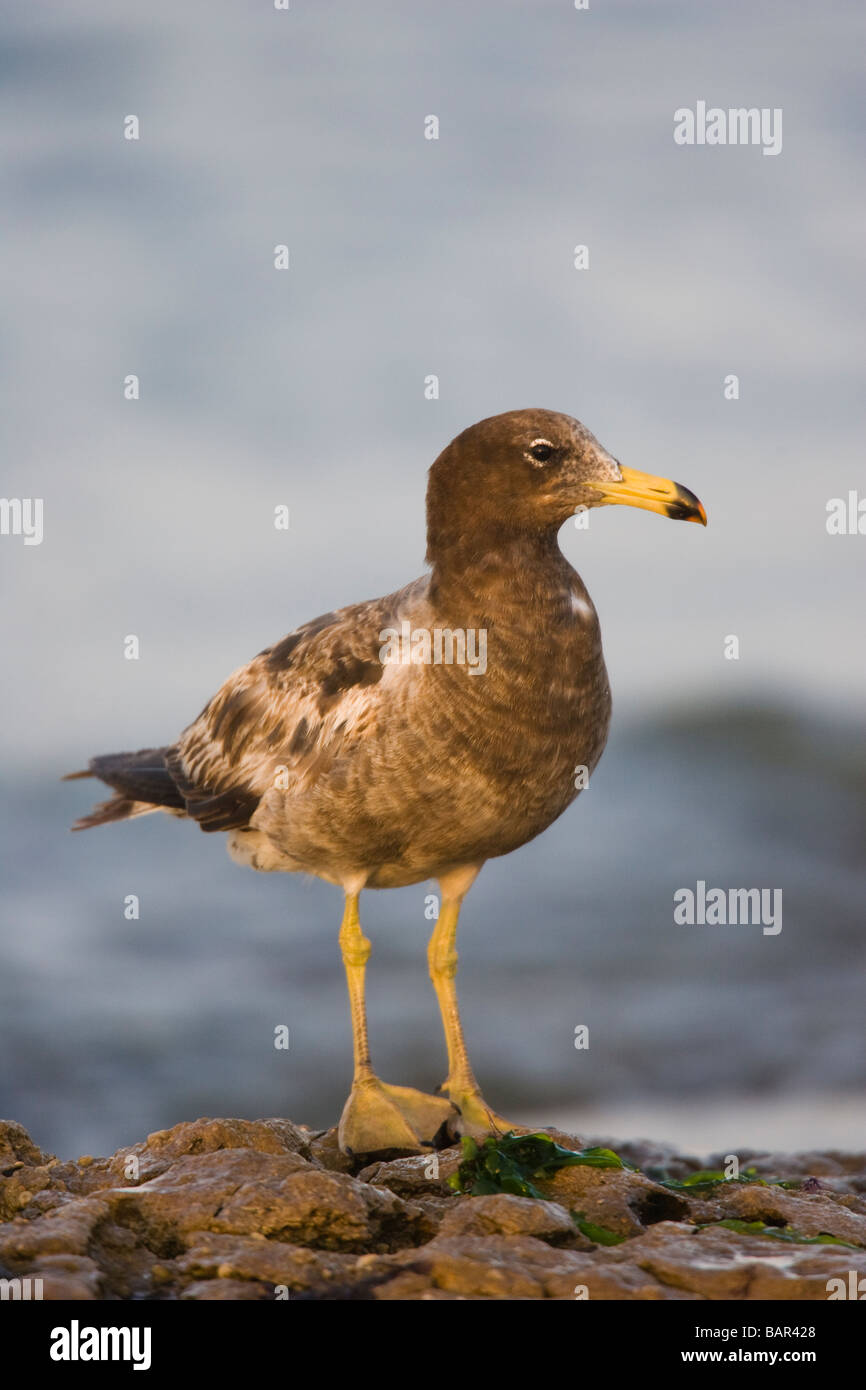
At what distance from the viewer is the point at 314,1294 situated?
17.7ft

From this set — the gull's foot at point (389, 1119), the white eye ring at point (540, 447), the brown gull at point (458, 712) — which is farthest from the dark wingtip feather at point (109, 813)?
the white eye ring at point (540, 447)

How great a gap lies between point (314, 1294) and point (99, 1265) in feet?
2.87

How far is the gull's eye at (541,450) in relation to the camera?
8.09 m

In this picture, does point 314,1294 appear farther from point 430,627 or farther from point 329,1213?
point 430,627

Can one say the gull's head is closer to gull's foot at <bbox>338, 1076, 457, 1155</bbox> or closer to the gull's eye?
the gull's eye

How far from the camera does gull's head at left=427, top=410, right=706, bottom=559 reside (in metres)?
8.12

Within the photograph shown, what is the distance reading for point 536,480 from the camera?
321 inches

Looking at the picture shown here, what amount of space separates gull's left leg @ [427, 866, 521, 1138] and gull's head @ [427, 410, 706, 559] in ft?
6.79

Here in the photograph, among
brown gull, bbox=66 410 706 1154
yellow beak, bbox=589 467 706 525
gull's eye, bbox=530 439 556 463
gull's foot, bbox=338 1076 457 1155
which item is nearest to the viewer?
brown gull, bbox=66 410 706 1154

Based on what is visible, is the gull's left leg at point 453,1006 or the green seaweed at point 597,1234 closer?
the green seaweed at point 597,1234

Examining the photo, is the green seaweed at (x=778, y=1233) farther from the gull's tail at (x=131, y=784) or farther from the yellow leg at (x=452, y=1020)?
the gull's tail at (x=131, y=784)

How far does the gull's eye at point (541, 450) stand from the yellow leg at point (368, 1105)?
268 cm

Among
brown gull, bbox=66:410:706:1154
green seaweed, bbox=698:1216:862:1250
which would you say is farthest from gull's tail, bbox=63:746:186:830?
green seaweed, bbox=698:1216:862:1250
